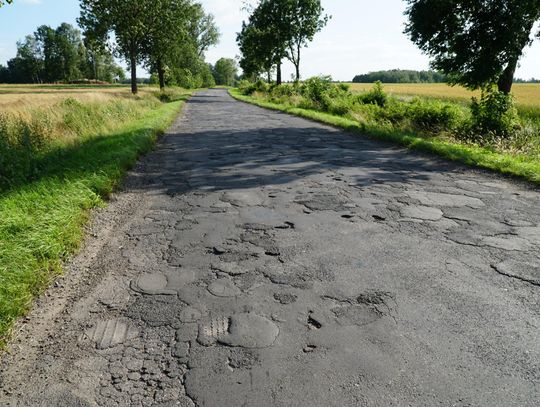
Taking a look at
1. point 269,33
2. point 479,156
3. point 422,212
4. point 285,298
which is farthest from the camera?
point 269,33

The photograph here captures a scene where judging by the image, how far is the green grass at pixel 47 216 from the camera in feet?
9.71

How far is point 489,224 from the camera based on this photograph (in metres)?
4.40

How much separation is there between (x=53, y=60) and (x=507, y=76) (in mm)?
103668

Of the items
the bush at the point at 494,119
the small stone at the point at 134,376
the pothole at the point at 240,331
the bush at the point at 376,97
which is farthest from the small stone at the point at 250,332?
the bush at the point at 376,97

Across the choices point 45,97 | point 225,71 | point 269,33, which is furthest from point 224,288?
point 225,71

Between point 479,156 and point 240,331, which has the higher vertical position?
point 479,156

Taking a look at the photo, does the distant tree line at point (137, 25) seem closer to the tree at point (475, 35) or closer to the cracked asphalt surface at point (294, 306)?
the tree at point (475, 35)

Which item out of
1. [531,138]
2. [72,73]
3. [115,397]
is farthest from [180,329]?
[72,73]

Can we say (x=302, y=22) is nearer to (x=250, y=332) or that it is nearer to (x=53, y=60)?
(x=250, y=332)

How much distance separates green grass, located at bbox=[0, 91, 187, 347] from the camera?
2.96m

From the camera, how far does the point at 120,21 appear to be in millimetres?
30125

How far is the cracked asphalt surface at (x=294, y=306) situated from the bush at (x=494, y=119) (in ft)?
21.3

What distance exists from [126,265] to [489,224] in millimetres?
4017

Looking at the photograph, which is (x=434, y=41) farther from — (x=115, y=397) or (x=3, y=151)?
(x=115, y=397)
